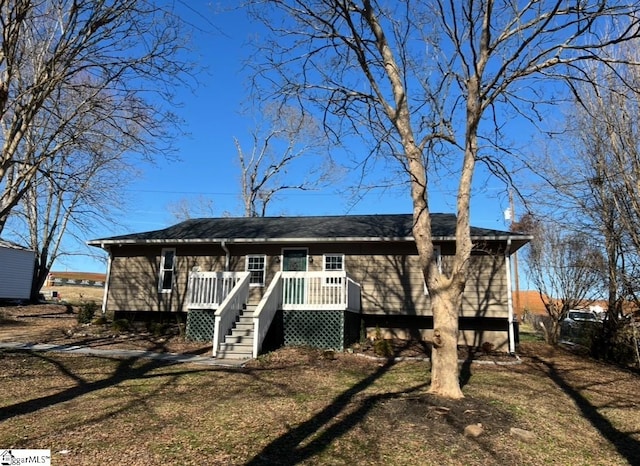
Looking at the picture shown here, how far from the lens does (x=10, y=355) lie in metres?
10.5

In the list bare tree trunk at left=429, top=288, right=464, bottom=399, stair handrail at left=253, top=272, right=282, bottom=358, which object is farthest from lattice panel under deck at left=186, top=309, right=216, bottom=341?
bare tree trunk at left=429, top=288, right=464, bottom=399

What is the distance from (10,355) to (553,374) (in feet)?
42.2

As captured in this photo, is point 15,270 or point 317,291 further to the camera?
point 15,270

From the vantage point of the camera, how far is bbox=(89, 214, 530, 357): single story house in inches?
516

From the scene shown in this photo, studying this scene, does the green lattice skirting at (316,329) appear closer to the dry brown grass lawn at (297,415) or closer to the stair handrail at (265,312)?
the stair handrail at (265,312)

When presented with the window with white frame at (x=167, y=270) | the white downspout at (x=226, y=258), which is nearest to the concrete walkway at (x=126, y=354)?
the window with white frame at (x=167, y=270)

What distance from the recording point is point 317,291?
13391mm

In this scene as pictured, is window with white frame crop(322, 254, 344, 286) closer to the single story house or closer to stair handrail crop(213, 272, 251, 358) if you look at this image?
the single story house

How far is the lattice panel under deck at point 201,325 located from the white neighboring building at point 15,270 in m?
18.7

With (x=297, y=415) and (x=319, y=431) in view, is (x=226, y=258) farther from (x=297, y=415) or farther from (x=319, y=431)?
(x=319, y=431)

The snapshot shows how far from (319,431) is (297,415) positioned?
2.57 feet

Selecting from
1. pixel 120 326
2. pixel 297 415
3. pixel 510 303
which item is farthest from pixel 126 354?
pixel 510 303

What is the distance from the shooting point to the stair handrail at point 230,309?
11750mm

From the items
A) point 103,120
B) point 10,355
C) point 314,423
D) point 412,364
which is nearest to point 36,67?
point 103,120
